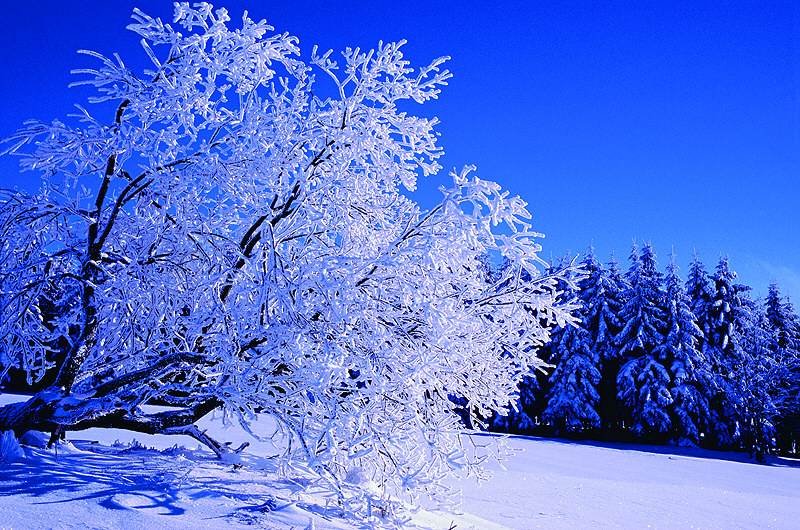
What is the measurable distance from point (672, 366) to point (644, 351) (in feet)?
6.21

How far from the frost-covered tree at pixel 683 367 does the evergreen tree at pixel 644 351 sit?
0.44 m

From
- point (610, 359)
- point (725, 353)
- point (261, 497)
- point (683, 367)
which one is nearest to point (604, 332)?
point (610, 359)

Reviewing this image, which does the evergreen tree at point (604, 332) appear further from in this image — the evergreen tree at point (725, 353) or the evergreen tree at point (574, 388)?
the evergreen tree at point (725, 353)

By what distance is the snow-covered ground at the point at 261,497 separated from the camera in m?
3.63

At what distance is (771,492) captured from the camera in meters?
12.6

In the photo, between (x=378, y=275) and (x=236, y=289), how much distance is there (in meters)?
1.45

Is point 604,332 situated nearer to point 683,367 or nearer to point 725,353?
point 683,367

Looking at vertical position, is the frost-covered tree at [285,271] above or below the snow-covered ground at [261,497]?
above

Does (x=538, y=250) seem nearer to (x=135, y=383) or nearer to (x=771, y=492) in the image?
(x=135, y=383)

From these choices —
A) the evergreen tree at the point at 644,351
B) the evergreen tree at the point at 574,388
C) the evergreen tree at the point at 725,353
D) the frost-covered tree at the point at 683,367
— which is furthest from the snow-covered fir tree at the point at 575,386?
the evergreen tree at the point at 725,353

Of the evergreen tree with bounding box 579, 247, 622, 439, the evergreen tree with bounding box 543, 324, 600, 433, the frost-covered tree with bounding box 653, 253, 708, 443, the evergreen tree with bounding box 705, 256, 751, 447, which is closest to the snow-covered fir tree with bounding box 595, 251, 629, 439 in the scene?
the evergreen tree with bounding box 579, 247, 622, 439

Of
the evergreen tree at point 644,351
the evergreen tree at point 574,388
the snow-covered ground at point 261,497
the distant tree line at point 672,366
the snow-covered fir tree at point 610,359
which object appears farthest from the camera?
the snow-covered fir tree at point 610,359

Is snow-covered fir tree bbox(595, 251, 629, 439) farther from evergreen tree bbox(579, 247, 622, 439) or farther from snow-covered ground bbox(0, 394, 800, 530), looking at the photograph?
snow-covered ground bbox(0, 394, 800, 530)

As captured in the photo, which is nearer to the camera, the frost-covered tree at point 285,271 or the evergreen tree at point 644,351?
the frost-covered tree at point 285,271
